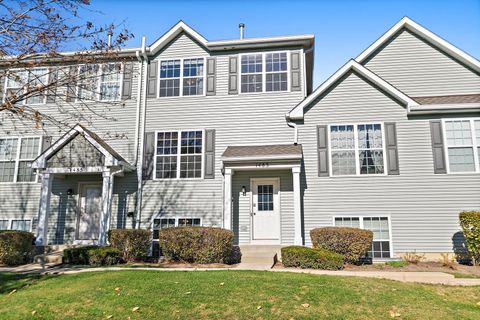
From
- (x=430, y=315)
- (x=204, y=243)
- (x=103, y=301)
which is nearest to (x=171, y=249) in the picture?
(x=204, y=243)

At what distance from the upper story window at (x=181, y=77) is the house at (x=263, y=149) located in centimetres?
5

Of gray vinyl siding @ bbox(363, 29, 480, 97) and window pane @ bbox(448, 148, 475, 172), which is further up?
gray vinyl siding @ bbox(363, 29, 480, 97)

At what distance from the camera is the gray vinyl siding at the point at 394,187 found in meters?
11.1

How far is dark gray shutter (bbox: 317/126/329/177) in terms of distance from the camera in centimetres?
1198

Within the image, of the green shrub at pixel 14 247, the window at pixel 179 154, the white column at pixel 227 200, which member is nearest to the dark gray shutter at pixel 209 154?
the window at pixel 179 154

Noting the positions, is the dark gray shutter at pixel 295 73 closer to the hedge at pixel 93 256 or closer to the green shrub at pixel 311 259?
the green shrub at pixel 311 259

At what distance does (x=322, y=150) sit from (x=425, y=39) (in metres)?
5.98

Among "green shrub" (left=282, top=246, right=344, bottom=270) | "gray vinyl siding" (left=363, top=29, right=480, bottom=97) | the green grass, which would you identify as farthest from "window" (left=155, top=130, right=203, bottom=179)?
"gray vinyl siding" (left=363, top=29, right=480, bottom=97)

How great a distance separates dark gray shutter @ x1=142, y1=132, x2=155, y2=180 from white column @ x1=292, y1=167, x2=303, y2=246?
17.5 ft

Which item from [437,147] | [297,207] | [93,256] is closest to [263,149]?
[297,207]

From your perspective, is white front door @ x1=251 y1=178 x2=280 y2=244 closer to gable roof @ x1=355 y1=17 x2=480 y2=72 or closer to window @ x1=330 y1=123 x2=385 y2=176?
window @ x1=330 y1=123 x2=385 y2=176

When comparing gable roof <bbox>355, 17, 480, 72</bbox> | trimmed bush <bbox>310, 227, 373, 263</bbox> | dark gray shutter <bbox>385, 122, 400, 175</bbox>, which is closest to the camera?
trimmed bush <bbox>310, 227, 373, 263</bbox>

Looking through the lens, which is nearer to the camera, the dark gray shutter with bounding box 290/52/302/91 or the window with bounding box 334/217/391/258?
the window with bounding box 334/217/391/258

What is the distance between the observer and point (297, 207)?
11.3m
